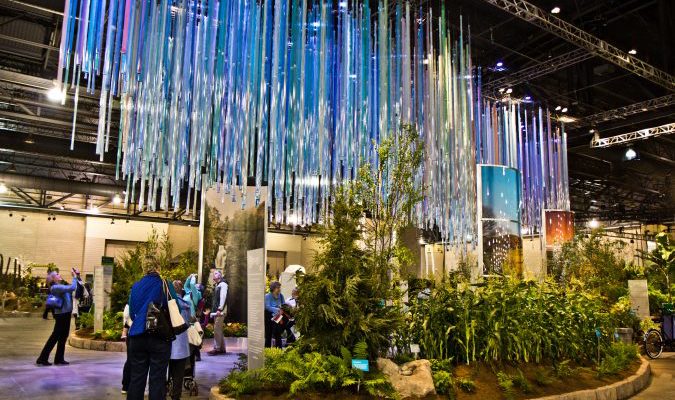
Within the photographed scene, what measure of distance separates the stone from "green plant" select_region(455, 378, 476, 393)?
46cm

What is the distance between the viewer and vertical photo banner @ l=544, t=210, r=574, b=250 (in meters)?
15.2

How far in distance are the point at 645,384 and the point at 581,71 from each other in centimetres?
967

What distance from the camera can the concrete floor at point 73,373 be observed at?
6559 millimetres

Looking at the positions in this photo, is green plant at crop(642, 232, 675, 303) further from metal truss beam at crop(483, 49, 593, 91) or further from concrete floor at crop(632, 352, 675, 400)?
metal truss beam at crop(483, 49, 593, 91)

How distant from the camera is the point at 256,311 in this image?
6012 millimetres

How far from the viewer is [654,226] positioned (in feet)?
98.9

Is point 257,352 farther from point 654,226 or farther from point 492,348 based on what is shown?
point 654,226

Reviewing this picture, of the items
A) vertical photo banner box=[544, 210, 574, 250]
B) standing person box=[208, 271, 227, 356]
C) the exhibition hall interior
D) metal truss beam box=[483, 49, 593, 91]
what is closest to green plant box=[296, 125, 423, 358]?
the exhibition hall interior

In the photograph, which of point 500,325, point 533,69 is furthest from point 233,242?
point 533,69

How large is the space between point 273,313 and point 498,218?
17.7 ft

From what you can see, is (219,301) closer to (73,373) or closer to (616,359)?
(73,373)

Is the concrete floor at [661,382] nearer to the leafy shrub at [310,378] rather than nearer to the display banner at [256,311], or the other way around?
the leafy shrub at [310,378]

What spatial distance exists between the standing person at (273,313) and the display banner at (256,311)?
10.00 feet

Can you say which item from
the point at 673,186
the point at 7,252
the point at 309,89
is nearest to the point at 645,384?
the point at 309,89
